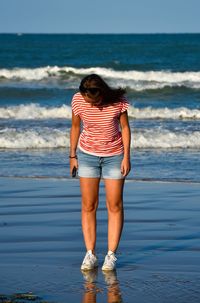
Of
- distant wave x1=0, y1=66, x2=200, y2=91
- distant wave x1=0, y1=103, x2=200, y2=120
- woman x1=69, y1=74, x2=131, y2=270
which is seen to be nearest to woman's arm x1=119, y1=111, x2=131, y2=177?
woman x1=69, y1=74, x2=131, y2=270

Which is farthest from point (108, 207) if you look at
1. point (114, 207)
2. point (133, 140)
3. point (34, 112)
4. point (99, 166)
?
point (34, 112)

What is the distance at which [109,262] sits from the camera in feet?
23.7

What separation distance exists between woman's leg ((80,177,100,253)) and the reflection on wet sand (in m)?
0.28

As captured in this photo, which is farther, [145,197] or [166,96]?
[166,96]

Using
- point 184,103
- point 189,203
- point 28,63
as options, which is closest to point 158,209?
point 189,203

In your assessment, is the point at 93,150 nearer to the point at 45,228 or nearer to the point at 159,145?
the point at 45,228

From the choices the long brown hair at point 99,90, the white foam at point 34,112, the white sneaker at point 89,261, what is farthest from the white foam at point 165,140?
the long brown hair at point 99,90

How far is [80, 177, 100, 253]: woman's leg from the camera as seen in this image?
24.1 ft

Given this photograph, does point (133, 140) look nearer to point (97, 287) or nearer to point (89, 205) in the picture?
point (89, 205)

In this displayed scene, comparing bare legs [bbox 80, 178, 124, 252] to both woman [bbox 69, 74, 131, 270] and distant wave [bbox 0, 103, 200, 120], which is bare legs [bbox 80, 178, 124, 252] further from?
distant wave [bbox 0, 103, 200, 120]

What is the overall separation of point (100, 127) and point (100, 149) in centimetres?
18

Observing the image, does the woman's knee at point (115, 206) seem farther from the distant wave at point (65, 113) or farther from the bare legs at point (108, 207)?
the distant wave at point (65, 113)

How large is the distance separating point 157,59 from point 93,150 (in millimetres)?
49895

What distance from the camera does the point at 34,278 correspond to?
6922 millimetres
